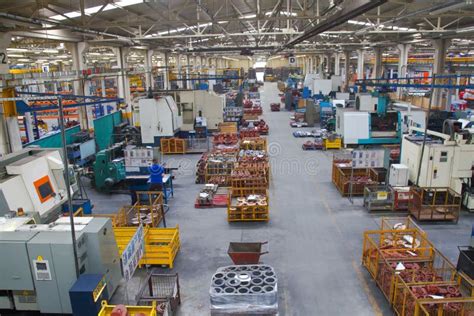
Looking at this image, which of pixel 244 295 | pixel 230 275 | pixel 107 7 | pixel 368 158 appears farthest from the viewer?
pixel 107 7

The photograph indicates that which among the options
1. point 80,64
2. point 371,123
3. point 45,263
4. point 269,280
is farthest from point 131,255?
point 80,64

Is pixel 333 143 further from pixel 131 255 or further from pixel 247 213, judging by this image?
pixel 131 255

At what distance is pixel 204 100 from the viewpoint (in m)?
22.5

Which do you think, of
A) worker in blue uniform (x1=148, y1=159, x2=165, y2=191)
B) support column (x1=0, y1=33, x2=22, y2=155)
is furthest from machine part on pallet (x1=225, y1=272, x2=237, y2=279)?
support column (x1=0, y1=33, x2=22, y2=155)

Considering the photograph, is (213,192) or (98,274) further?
(213,192)

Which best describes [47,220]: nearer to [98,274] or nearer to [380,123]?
[98,274]

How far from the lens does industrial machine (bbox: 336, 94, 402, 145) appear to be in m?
15.7

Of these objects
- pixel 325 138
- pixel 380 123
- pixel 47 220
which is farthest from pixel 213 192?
pixel 325 138

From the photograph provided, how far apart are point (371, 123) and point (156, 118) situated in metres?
10.1

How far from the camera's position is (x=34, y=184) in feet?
27.6

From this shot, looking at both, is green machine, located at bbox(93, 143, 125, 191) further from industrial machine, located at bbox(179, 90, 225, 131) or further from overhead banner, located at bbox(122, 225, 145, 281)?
industrial machine, located at bbox(179, 90, 225, 131)

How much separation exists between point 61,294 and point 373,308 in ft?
19.2

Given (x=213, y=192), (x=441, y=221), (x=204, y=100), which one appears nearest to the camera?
(x=441, y=221)

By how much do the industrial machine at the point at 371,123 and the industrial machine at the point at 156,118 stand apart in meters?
8.32
